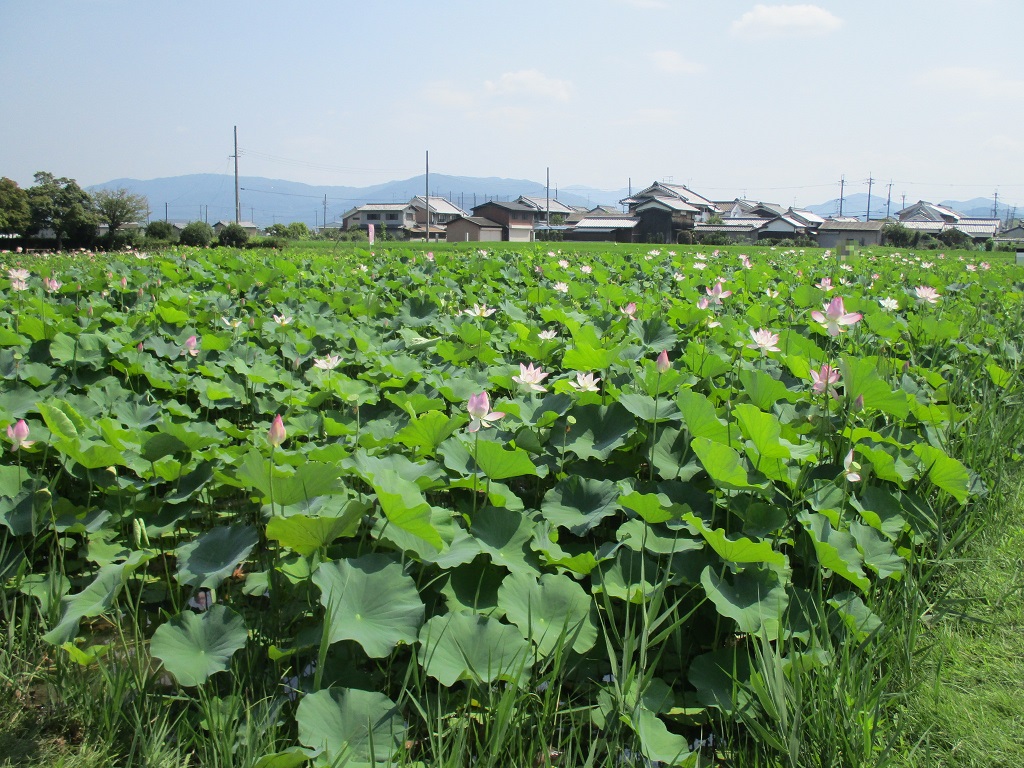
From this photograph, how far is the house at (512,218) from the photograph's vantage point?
58875 millimetres

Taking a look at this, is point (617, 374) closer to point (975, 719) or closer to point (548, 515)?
point (548, 515)

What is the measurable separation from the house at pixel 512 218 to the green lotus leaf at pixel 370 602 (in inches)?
2286

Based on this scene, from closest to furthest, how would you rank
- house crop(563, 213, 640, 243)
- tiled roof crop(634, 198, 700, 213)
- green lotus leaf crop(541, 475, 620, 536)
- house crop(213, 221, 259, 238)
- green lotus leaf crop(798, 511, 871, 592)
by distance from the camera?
green lotus leaf crop(798, 511, 871, 592) → green lotus leaf crop(541, 475, 620, 536) → house crop(213, 221, 259, 238) → tiled roof crop(634, 198, 700, 213) → house crop(563, 213, 640, 243)

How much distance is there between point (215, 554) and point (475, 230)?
53348 mm

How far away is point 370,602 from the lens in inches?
52.3

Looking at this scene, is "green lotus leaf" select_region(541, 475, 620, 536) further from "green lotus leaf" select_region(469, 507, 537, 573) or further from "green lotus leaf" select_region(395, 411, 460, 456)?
"green lotus leaf" select_region(395, 411, 460, 456)

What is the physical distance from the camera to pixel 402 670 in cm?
141

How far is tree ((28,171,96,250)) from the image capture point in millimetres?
35281

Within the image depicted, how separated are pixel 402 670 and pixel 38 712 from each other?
695 millimetres

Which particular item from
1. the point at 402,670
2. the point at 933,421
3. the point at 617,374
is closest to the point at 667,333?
the point at 617,374

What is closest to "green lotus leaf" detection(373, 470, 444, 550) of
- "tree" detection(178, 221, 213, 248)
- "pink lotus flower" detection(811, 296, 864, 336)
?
"pink lotus flower" detection(811, 296, 864, 336)

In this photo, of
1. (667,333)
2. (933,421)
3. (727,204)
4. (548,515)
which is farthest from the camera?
(727,204)

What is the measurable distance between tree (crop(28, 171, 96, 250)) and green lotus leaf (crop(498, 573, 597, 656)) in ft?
133

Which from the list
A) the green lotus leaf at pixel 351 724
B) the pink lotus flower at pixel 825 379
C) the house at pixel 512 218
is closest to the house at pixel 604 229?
the house at pixel 512 218
